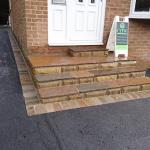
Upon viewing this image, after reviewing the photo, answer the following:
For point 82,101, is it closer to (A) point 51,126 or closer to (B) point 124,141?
(A) point 51,126

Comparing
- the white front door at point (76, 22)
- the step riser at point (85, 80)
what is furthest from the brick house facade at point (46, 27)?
the step riser at point (85, 80)

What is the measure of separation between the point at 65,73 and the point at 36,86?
1.79ft

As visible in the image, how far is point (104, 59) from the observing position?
4.04 meters

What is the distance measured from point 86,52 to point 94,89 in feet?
3.78

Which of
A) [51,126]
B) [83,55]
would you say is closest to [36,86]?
[51,126]

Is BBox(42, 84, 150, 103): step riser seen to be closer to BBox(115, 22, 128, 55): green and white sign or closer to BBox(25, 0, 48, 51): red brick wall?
BBox(115, 22, 128, 55): green and white sign

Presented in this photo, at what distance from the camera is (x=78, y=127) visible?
8.26 feet

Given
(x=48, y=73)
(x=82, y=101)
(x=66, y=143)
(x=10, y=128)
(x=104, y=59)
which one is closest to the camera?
(x=66, y=143)

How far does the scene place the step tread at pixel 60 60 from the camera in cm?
359

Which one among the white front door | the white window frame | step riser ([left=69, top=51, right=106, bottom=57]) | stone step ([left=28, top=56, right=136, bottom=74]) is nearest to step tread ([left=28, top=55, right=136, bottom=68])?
stone step ([left=28, top=56, right=136, bottom=74])

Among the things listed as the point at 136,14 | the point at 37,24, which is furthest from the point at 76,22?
the point at 136,14

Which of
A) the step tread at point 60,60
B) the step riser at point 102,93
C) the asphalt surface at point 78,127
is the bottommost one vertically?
the asphalt surface at point 78,127

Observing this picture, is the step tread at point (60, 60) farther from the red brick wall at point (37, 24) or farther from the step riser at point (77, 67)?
the red brick wall at point (37, 24)

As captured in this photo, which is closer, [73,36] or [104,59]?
[104,59]
